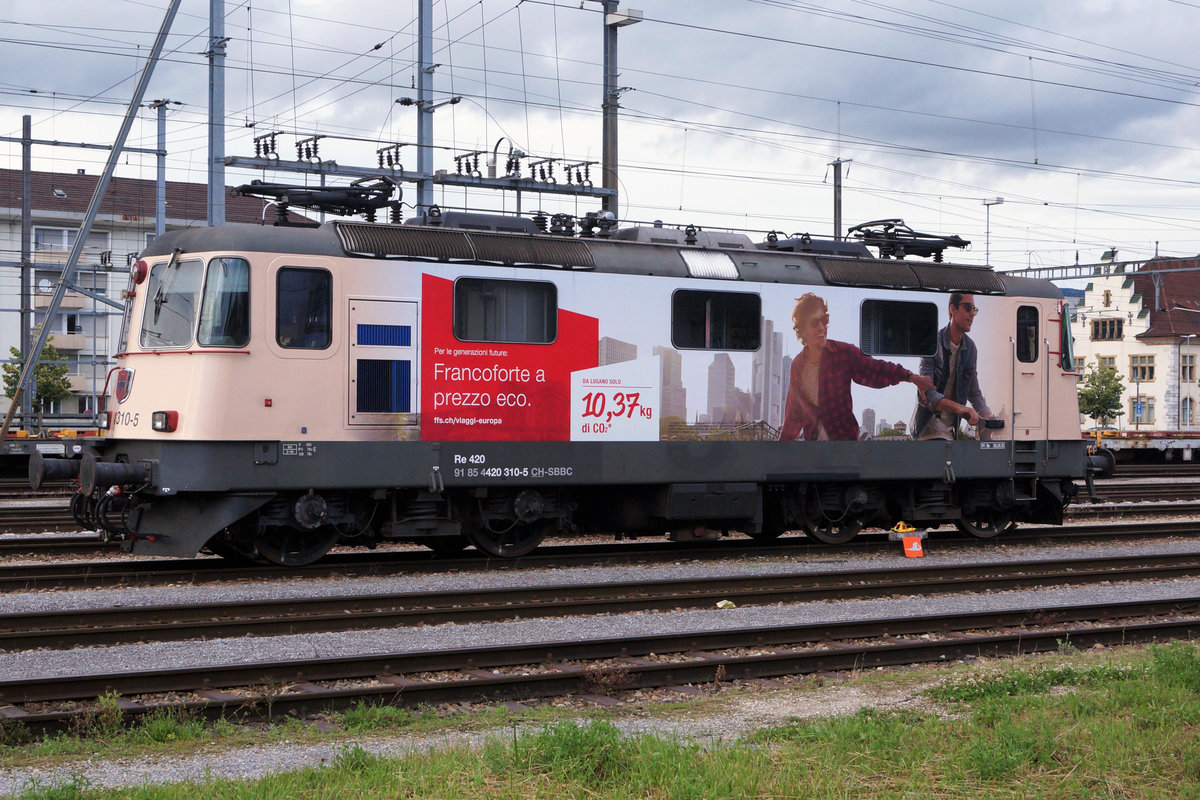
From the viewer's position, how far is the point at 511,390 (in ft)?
45.3

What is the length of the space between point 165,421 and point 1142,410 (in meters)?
66.6

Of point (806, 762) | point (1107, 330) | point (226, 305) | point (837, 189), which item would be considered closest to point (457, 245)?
point (226, 305)

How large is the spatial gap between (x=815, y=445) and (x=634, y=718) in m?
8.39

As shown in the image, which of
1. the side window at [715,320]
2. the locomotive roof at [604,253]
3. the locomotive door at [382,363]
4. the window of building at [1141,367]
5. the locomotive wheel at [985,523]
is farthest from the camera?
the window of building at [1141,367]

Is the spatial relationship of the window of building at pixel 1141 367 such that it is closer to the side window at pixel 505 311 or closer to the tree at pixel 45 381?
the tree at pixel 45 381

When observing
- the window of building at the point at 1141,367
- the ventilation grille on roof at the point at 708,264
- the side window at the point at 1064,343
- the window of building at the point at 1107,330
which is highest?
the window of building at the point at 1107,330

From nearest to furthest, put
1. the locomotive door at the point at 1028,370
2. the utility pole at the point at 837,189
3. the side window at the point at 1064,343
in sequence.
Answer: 1. the locomotive door at the point at 1028,370
2. the side window at the point at 1064,343
3. the utility pole at the point at 837,189

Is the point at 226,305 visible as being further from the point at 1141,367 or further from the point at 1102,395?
the point at 1141,367

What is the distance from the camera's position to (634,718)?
306 inches

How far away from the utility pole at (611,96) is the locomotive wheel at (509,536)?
7.78 metres

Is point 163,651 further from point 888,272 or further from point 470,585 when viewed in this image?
point 888,272

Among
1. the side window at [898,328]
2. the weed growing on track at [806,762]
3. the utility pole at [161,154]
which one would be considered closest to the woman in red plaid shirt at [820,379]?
the side window at [898,328]

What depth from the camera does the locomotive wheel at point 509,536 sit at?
A: 1424cm

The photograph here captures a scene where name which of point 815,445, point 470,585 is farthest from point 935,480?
point 470,585
